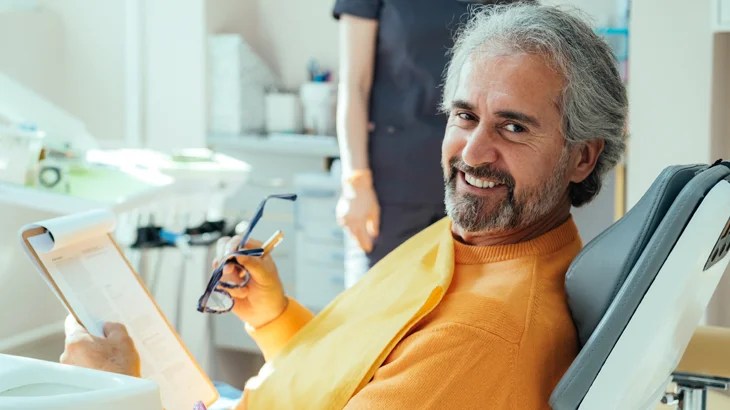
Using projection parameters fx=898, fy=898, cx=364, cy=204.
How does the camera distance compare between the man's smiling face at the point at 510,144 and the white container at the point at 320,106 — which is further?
the white container at the point at 320,106

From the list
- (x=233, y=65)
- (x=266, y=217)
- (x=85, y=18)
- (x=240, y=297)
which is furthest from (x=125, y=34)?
(x=240, y=297)

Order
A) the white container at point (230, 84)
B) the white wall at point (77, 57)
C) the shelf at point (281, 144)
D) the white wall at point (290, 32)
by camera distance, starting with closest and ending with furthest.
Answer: the white wall at point (77, 57), the shelf at point (281, 144), the white container at point (230, 84), the white wall at point (290, 32)

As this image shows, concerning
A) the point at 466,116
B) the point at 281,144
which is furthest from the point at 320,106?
the point at 466,116

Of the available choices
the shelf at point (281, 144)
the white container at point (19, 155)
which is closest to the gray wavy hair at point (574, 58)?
the white container at point (19, 155)

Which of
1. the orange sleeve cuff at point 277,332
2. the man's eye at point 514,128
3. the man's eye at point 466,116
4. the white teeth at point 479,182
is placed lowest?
the orange sleeve cuff at point 277,332

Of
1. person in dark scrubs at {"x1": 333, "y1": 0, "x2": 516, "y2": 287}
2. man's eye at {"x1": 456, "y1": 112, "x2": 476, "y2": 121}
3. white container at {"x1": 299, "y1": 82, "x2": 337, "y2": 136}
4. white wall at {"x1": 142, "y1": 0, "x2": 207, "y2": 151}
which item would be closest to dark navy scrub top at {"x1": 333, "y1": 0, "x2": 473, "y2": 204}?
person in dark scrubs at {"x1": 333, "y1": 0, "x2": 516, "y2": 287}

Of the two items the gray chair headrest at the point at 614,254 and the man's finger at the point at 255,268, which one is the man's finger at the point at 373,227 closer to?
the man's finger at the point at 255,268

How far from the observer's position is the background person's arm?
214cm

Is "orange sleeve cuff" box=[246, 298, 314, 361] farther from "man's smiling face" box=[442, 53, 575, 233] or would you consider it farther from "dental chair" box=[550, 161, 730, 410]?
"dental chair" box=[550, 161, 730, 410]

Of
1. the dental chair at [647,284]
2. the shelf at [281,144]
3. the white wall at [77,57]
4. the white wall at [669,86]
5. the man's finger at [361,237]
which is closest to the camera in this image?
the dental chair at [647,284]

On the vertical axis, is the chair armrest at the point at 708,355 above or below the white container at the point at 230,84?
below

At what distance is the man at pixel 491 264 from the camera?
1.10m

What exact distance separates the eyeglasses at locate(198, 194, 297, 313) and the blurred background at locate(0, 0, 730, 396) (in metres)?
0.79

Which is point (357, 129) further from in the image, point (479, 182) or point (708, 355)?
point (708, 355)
